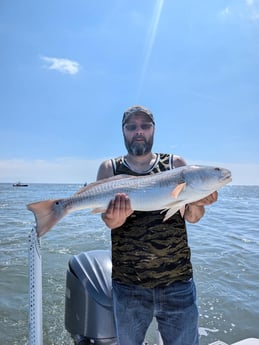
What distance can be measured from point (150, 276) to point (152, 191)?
68cm

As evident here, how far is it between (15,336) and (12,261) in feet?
12.9

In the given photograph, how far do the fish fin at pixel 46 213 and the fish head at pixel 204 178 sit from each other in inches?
44.3

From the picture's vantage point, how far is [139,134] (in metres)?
2.87

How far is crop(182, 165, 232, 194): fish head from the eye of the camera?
8.86 feet

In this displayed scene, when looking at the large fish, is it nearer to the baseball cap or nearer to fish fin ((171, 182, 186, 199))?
fish fin ((171, 182, 186, 199))

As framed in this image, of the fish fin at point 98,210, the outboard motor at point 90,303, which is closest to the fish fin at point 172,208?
the fish fin at point 98,210

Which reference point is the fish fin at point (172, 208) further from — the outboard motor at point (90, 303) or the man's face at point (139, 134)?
the outboard motor at point (90, 303)

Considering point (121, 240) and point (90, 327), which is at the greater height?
point (121, 240)

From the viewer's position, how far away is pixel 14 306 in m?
6.26

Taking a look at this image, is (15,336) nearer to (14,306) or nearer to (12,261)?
(14,306)

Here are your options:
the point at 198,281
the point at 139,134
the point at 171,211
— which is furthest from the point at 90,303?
the point at 198,281

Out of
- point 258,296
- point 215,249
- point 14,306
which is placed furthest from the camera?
point 215,249

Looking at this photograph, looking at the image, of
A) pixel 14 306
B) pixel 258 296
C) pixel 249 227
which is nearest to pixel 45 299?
pixel 14 306

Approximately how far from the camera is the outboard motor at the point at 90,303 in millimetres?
3143
